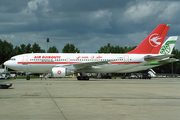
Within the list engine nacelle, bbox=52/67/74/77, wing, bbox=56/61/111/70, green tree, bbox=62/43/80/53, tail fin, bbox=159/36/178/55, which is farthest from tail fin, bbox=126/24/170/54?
green tree, bbox=62/43/80/53

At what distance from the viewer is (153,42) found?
4391cm

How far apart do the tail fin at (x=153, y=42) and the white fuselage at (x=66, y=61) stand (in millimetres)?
1492

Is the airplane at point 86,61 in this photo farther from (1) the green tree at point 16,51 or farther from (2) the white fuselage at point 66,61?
(1) the green tree at point 16,51

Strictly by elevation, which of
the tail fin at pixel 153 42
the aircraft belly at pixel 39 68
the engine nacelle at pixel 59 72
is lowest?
the engine nacelle at pixel 59 72

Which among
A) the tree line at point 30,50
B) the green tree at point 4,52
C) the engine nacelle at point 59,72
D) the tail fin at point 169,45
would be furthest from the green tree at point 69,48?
the engine nacelle at point 59,72

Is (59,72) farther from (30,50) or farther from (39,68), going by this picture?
(30,50)

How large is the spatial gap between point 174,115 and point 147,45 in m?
35.7

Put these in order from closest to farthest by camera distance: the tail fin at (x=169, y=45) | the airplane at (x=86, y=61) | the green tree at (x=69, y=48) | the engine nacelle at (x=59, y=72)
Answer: the engine nacelle at (x=59, y=72) < the airplane at (x=86, y=61) < the tail fin at (x=169, y=45) < the green tree at (x=69, y=48)

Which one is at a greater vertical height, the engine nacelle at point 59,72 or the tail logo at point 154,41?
the tail logo at point 154,41

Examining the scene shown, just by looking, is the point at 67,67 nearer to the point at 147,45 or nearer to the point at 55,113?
the point at 147,45

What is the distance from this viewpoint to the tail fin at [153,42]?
1727 inches

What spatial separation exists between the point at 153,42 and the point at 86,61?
12.8 m

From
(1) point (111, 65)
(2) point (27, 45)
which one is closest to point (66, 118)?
(1) point (111, 65)

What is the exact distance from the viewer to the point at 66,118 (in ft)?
28.2
